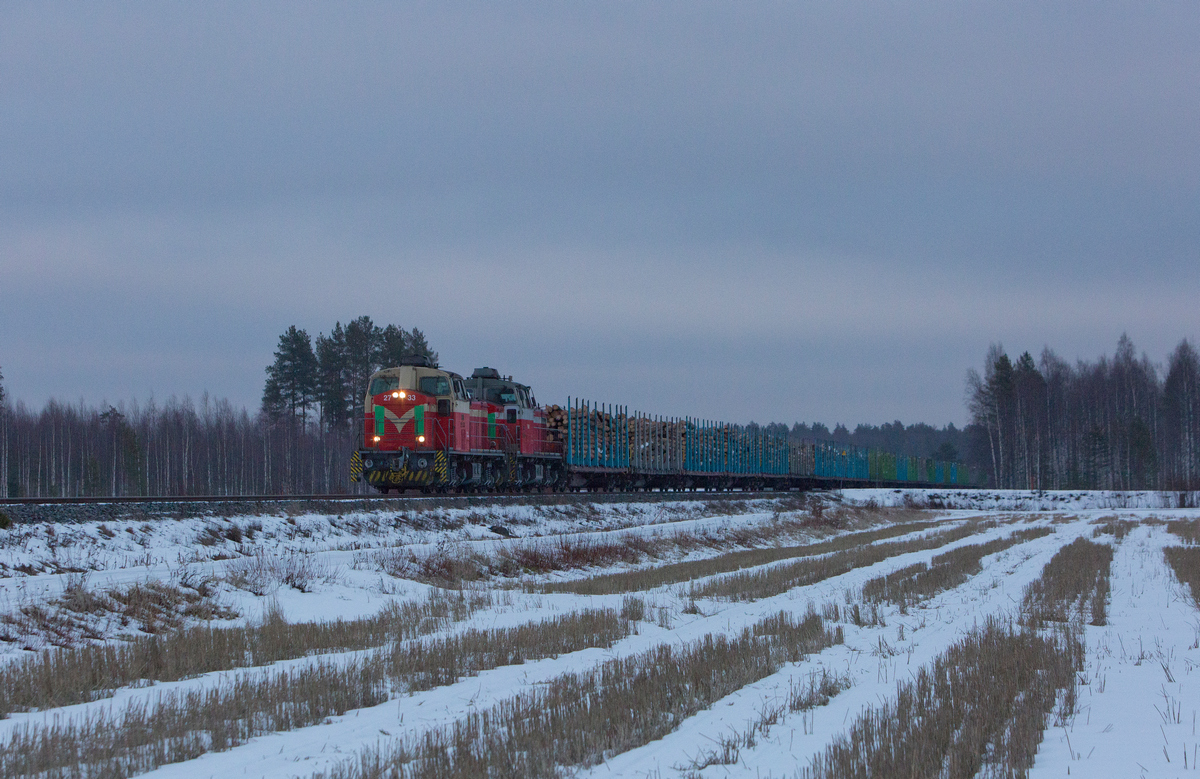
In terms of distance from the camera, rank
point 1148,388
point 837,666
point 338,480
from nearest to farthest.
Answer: point 837,666 < point 338,480 < point 1148,388

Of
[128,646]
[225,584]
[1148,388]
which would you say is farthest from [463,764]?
[1148,388]

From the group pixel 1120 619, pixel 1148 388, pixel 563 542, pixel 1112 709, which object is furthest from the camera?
pixel 1148 388

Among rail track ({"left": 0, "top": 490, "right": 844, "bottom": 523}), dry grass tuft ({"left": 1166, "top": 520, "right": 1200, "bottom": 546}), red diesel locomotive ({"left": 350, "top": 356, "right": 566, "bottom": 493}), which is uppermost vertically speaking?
red diesel locomotive ({"left": 350, "top": 356, "right": 566, "bottom": 493})

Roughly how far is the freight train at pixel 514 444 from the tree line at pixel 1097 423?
148 ft

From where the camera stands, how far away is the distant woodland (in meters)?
66.0

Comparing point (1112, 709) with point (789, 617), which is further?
point (789, 617)

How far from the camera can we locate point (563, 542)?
21062 mm

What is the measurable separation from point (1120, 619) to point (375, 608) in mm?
9522

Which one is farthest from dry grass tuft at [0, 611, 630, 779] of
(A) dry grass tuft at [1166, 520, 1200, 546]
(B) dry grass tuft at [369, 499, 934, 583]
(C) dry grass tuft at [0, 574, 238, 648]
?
(A) dry grass tuft at [1166, 520, 1200, 546]

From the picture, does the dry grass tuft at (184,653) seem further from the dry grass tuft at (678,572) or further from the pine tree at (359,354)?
the pine tree at (359,354)

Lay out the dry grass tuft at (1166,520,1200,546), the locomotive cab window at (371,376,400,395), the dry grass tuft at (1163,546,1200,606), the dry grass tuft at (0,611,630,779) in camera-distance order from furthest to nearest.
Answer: the locomotive cab window at (371,376,400,395) → the dry grass tuft at (1166,520,1200,546) → the dry grass tuft at (1163,546,1200,606) → the dry grass tuft at (0,611,630,779)

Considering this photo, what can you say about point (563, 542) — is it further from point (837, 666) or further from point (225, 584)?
point (837, 666)

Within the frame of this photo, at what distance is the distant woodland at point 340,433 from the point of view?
217 ft

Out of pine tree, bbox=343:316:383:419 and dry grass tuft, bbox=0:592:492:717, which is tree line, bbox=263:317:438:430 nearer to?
pine tree, bbox=343:316:383:419
